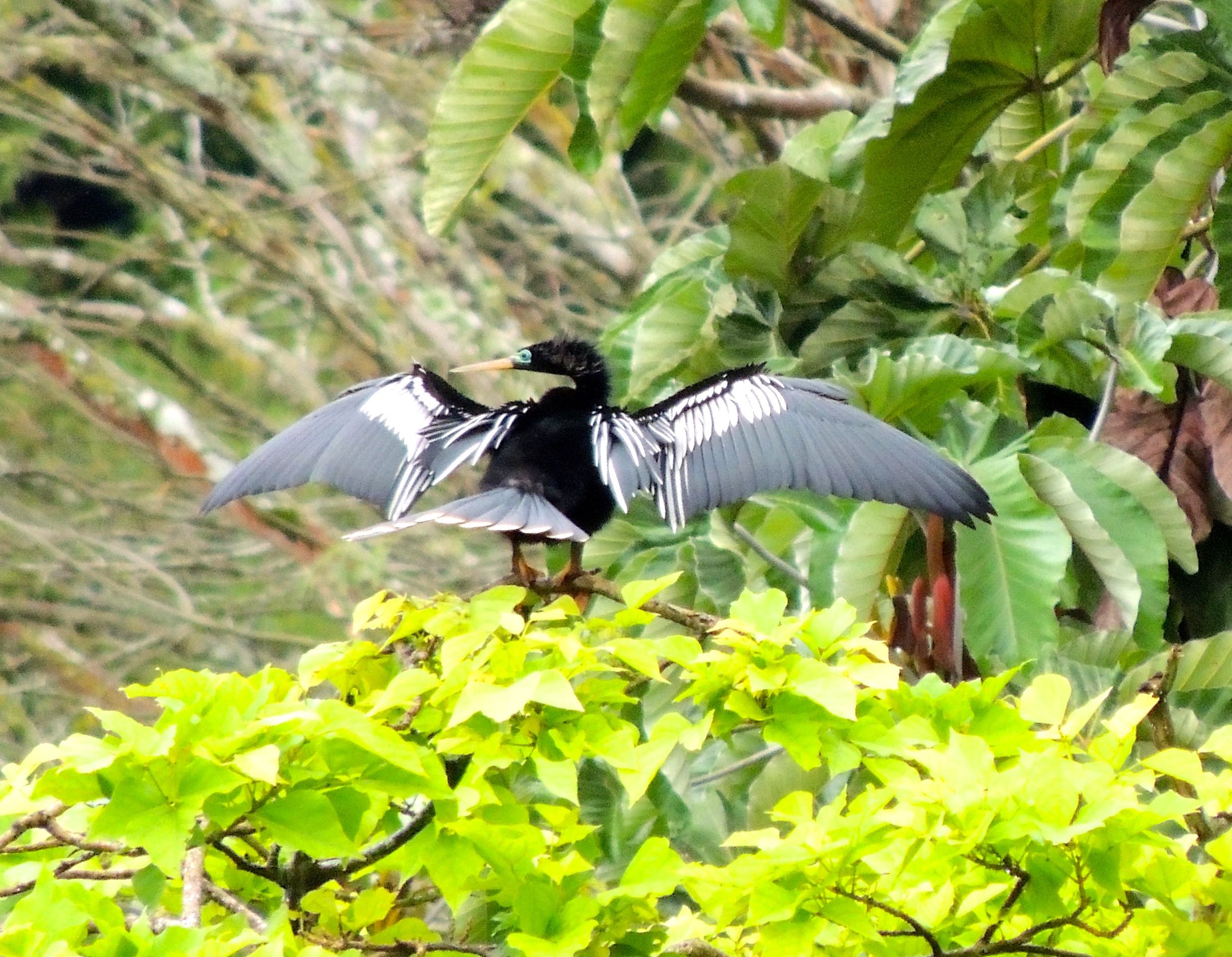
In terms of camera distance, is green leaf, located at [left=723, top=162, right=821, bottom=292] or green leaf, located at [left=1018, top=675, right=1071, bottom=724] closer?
green leaf, located at [left=1018, top=675, right=1071, bottom=724]

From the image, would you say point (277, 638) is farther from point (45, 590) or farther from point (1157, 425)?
point (1157, 425)

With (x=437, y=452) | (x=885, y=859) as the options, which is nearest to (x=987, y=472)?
(x=437, y=452)

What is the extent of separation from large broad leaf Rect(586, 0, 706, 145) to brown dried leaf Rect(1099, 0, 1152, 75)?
74 centimetres

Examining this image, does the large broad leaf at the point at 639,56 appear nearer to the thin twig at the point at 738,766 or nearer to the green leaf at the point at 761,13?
the green leaf at the point at 761,13

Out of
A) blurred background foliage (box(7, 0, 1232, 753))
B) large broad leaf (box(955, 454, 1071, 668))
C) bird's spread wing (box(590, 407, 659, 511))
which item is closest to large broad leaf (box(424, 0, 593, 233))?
blurred background foliage (box(7, 0, 1232, 753))

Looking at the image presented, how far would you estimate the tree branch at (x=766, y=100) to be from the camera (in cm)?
447

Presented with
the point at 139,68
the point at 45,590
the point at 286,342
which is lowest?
the point at 45,590

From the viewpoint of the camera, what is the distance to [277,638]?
5.87m

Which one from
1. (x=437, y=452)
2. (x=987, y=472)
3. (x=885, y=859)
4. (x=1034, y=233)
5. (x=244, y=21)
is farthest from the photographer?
(x=244, y=21)

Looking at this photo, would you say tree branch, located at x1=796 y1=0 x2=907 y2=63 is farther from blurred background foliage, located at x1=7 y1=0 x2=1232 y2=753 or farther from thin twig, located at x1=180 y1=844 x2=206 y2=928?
thin twig, located at x1=180 y1=844 x2=206 y2=928

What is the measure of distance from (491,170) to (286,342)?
2.05 meters

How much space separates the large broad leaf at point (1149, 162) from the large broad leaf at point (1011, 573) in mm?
634

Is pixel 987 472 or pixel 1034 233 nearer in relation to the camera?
pixel 987 472

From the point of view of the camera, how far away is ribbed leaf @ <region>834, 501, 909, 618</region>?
248cm
